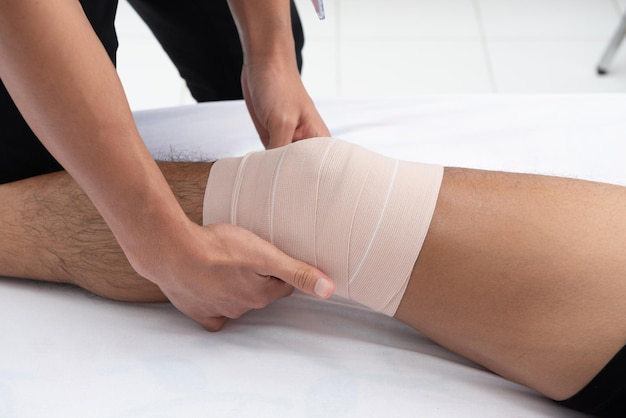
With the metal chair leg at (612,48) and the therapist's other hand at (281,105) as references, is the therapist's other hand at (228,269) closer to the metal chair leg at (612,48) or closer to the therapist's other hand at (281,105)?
the therapist's other hand at (281,105)

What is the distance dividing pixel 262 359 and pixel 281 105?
0.42m

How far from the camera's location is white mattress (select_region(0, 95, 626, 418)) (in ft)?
2.63

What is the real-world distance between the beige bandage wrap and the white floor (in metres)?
1.25

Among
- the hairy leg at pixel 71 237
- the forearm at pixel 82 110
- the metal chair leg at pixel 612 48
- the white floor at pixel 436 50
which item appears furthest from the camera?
the white floor at pixel 436 50

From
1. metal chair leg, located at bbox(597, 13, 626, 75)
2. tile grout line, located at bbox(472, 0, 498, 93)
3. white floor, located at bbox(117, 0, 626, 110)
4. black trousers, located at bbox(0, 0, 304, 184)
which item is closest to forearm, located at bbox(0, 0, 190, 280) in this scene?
black trousers, located at bbox(0, 0, 304, 184)

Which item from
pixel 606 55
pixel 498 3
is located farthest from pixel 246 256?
pixel 498 3

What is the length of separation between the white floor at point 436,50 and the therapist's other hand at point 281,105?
0.99 m

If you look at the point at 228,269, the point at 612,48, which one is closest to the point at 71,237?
the point at 228,269

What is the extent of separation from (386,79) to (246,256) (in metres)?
1.42

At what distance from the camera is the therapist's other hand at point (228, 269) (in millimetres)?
823

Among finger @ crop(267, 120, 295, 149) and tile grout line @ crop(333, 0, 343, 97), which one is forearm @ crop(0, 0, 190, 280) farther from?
tile grout line @ crop(333, 0, 343, 97)

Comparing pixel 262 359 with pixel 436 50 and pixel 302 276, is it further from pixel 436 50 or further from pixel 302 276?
pixel 436 50

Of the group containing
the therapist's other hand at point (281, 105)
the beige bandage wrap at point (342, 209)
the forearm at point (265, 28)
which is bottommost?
the beige bandage wrap at point (342, 209)

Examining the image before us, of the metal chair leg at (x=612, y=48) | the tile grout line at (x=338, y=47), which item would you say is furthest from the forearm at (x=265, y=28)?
the metal chair leg at (x=612, y=48)
